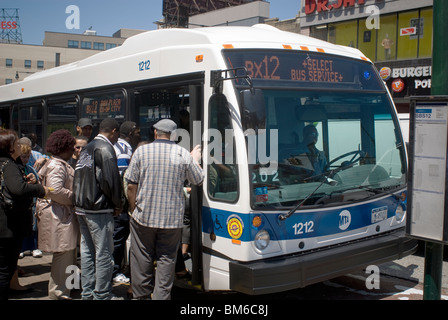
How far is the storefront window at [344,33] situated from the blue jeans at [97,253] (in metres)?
18.9

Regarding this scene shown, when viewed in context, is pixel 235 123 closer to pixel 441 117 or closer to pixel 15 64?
pixel 441 117

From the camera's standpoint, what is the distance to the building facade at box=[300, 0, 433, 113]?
19.0 meters

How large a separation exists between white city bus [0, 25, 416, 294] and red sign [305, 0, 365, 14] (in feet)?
56.2

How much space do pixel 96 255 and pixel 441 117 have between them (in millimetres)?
3514

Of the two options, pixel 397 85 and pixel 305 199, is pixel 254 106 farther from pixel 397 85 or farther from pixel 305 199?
pixel 397 85

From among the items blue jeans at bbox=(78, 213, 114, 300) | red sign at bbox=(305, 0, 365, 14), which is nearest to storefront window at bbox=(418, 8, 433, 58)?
red sign at bbox=(305, 0, 365, 14)

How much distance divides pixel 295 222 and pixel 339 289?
1.93 meters

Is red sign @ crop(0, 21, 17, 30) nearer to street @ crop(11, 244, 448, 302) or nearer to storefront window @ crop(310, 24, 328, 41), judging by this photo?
storefront window @ crop(310, 24, 328, 41)

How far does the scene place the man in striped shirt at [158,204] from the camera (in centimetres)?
451

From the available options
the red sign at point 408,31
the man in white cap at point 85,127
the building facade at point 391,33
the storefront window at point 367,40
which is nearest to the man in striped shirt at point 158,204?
the man in white cap at point 85,127

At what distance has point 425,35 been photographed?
19.1m

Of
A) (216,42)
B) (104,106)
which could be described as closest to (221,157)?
(216,42)

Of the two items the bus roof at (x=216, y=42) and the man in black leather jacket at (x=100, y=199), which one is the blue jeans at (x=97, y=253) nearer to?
the man in black leather jacket at (x=100, y=199)

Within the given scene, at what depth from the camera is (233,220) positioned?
14.3 ft
